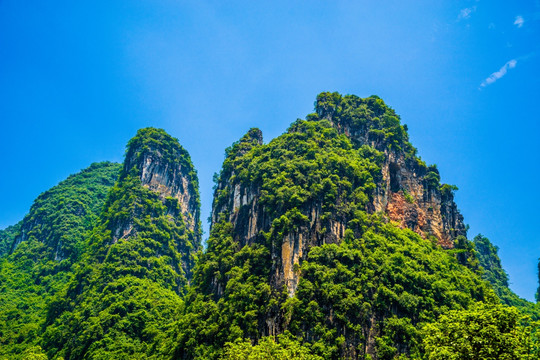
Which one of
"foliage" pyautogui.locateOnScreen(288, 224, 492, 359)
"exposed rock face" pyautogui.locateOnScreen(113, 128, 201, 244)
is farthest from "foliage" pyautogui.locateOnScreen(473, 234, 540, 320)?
"exposed rock face" pyautogui.locateOnScreen(113, 128, 201, 244)

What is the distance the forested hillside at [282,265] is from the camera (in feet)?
93.9

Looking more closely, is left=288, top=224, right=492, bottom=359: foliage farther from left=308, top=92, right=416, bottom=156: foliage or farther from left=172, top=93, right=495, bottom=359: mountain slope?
left=308, top=92, right=416, bottom=156: foliage

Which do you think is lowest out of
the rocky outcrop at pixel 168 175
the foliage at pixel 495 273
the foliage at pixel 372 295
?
the foliage at pixel 372 295

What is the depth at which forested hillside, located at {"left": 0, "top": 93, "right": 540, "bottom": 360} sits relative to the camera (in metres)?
28.6

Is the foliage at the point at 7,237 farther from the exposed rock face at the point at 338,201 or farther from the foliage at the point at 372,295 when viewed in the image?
the foliage at the point at 372,295

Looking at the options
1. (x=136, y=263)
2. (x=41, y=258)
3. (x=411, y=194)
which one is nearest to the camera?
(x=411, y=194)

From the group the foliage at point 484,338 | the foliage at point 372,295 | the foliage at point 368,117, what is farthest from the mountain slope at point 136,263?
the foliage at point 484,338

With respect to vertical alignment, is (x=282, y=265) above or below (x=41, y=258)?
below

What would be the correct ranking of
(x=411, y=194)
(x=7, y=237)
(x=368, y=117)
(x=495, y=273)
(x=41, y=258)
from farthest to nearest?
(x=7, y=237) < (x=495, y=273) < (x=41, y=258) < (x=368, y=117) < (x=411, y=194)

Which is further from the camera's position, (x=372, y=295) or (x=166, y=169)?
(x=166, y=169)

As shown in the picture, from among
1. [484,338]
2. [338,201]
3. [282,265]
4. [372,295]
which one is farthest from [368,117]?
[484,338]

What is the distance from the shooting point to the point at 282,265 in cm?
3269

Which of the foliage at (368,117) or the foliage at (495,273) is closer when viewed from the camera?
the foliage at (368,117)

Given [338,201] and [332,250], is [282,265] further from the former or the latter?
[338,201]
